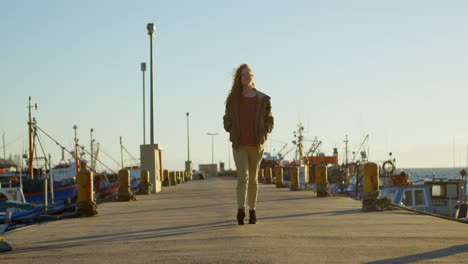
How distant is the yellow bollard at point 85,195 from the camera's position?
13.6m

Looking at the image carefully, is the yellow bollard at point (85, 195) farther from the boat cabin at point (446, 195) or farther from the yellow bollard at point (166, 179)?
the yellow bollard at point (166, 179)

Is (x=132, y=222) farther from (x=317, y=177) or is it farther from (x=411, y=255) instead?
(x=317, y=177)

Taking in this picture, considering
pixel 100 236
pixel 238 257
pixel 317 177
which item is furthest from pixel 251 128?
pixel 317 177

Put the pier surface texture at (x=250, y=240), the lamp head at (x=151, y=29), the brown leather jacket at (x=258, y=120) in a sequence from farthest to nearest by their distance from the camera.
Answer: the lamp head at (x=151, y=29) → the brown leather jacket at (x=258, y=120) → the pier surface texture at (x=250, y=240)

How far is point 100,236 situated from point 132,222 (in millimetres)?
2356

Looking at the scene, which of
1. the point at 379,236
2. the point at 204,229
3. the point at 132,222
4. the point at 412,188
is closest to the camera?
the point at 379,236

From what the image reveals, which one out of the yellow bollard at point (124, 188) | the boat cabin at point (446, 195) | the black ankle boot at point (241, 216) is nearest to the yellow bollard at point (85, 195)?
the black ankle boot at point (241, 216)

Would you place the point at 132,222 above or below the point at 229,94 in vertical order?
below

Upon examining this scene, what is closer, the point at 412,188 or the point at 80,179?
the point at 80,179

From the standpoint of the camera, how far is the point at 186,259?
21.5ft

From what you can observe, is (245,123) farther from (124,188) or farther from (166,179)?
(166,179)

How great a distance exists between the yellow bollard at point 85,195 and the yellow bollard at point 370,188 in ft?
16.6

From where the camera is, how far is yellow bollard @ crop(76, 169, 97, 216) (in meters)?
13.6

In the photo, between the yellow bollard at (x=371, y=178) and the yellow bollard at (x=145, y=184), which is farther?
the yellow bollard at (x=145, y=184)
